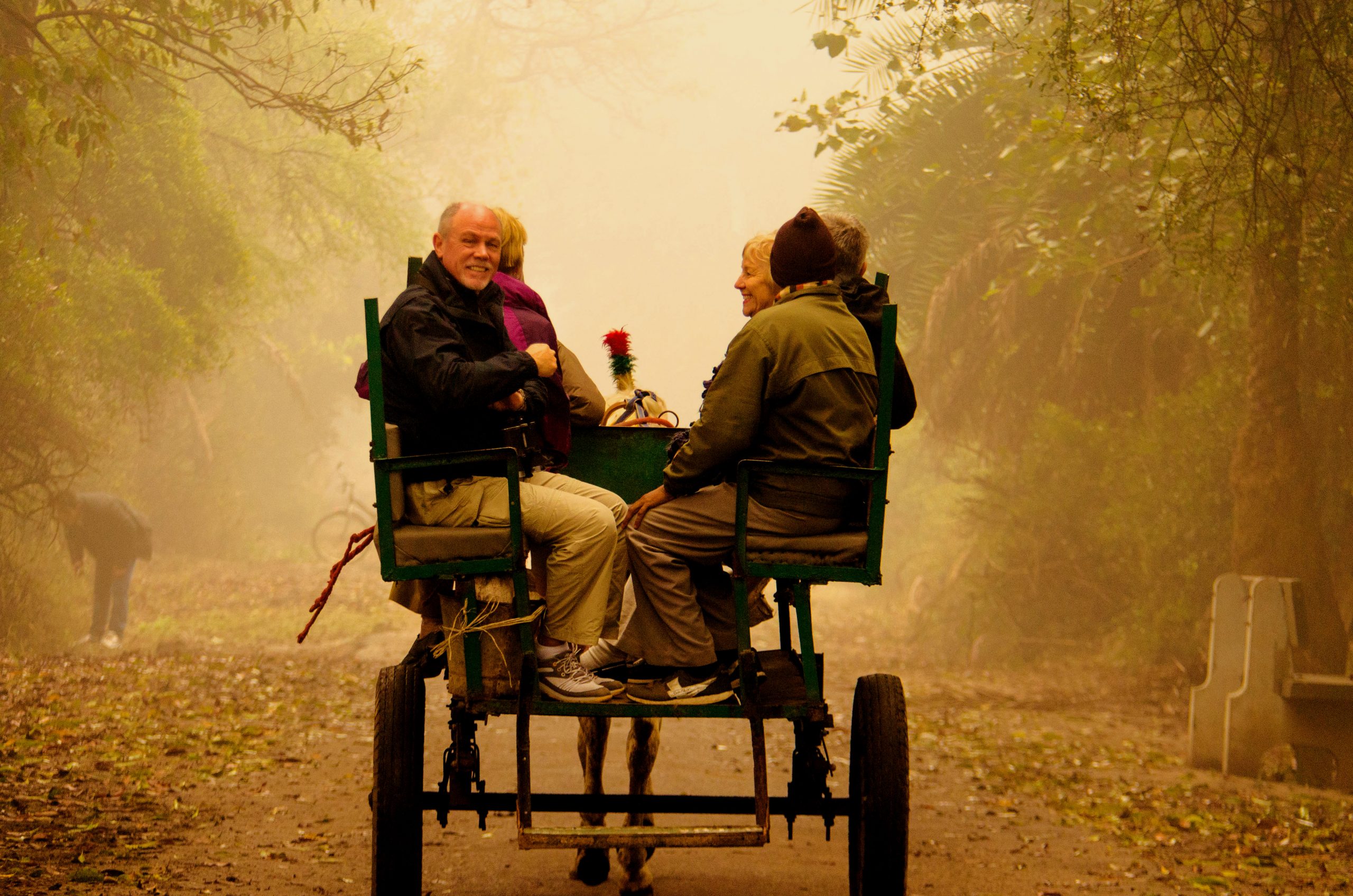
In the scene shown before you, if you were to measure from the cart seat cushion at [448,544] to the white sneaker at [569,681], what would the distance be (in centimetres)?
40

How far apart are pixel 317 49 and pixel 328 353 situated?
1009 cm

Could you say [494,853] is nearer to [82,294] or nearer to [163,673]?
[163,673]

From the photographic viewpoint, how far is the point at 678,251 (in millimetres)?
52562

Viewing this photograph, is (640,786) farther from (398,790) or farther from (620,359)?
(620,359)

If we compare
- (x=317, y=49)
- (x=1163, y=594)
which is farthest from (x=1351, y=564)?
(x=317, y=49)

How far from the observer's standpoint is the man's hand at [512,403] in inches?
163

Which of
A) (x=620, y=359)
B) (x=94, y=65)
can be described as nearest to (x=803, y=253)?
(x=620, y=359)

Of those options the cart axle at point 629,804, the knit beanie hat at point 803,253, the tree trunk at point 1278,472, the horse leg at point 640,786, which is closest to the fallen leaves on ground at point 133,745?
the horse leg at point 640,786

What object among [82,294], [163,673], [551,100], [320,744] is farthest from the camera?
[551,100]

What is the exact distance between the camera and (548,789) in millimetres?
7684

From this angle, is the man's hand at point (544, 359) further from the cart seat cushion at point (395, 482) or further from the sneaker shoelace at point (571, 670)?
the sneaker shoelace at point (571, 670)

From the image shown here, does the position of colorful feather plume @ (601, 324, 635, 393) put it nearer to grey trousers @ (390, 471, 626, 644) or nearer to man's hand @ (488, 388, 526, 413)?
man's hand @ (488, 388, 526, 413)

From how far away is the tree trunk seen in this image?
949 centimetres

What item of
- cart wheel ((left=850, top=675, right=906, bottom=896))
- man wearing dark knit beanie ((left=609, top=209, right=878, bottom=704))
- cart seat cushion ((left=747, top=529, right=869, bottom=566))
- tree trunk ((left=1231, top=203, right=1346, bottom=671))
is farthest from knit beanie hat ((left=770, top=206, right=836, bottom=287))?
tree trunk ((left=1231, top=203, right=1346, bottom=671))
